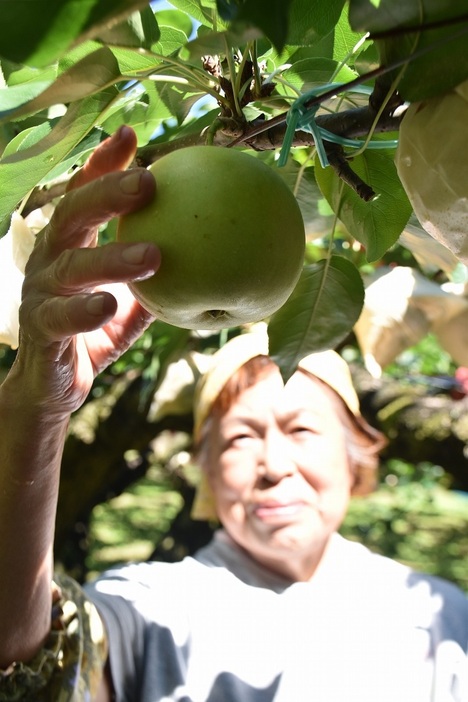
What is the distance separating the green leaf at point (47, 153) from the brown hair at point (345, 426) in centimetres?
93

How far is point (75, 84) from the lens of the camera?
0.45 meters

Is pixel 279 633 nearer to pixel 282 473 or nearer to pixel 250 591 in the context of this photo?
pixel 250 591

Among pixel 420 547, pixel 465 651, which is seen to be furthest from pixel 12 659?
pixel 420 547

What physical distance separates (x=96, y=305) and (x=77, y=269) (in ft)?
0.11

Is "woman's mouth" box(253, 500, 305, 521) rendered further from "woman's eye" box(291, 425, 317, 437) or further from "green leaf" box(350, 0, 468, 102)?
"green leaf" box(350, 0, 468, 102)

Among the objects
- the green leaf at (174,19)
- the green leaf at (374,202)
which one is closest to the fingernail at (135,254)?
the green leaf at (374,202)

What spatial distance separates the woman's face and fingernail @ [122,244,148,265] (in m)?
0.98

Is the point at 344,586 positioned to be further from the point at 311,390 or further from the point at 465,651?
the point at 311,390

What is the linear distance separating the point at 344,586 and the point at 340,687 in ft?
0.71

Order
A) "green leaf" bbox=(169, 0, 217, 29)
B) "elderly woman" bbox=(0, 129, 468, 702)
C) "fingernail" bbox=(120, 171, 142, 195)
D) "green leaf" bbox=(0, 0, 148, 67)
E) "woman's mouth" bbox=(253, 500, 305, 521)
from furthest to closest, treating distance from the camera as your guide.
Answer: "woman's mouth" bbox=(253, 500, 305, 521) < "elderly woman" bbox=(0, 129, 468, 702) < "green leaf" bbox=(169, 0, 217, 29) < "fingernail" bbox=(120, 171, 142, 195) < "green leaf" bbox=(0, 0, 148, 67)

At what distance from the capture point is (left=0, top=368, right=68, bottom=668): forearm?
0.70 metres

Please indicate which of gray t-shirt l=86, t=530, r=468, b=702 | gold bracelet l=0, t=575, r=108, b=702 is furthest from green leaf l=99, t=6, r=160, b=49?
gray t-shirt l=86, t=530, r=468, b=702

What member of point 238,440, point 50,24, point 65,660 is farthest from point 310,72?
point 238,440

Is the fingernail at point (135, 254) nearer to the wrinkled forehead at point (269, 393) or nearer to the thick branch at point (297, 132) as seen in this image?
the thick branch at point (297, 132)
